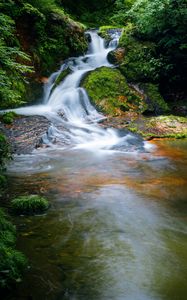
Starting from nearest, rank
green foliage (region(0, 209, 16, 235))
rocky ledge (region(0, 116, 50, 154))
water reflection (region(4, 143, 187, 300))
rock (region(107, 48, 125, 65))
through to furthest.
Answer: water reflection (region(4, 143, 187, 300))
green foliage (region(0, 209, 16, 235))
rocky ledge (region(0, 116, 50, 154))
rock (region(107, 48, 125, 65))

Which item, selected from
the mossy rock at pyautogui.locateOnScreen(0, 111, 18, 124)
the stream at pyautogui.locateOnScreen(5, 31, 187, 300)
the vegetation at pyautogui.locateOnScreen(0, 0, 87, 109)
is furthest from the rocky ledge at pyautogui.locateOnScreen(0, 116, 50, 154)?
the vegetation at pyautogui.locateOnScreen(0, 0, 87, 109)

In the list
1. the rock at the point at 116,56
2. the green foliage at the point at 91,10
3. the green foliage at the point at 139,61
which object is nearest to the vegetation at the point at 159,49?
the green foliage at the point at 139,61

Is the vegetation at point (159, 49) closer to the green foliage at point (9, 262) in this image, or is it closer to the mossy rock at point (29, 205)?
the mossy rock at point (29, 205)

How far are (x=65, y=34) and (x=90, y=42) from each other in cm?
174

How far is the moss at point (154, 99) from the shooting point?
14664 mm

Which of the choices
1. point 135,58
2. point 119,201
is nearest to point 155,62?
point 135,58

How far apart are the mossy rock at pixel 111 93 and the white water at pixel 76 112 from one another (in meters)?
0.32

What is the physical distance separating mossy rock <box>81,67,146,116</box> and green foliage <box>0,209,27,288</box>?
960 cm

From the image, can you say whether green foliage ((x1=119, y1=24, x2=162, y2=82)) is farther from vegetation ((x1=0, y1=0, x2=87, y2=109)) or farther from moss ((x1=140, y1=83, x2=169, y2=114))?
vegetation ((x1=0, y1=0, x2=87, y2=109))

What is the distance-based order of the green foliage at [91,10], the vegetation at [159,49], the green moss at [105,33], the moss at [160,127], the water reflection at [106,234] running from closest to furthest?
1. the water reflection at [106,234]
2. the moss at [160,127]
3. the vegetation at [159,49]
4. the green moss at [105,33]
5. the green foliage at [91,10]

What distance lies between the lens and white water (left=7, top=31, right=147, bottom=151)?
37.1 feet

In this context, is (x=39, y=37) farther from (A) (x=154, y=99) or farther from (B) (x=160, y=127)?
(B) (x=160, y=127)

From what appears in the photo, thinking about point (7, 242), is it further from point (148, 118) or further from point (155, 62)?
point (155, 62)

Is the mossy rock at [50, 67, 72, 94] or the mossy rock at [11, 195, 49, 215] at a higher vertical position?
the mossy rock at [50, 67, 72, 94]
